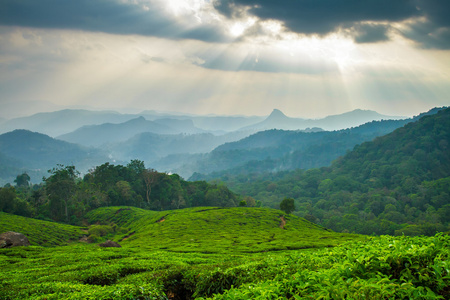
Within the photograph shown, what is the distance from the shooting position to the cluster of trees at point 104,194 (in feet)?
226

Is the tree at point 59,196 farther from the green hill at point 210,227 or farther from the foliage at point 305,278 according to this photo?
the foliage at point 305,278

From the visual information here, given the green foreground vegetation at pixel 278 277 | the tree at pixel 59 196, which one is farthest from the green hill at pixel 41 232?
the tree at pixel 59 196

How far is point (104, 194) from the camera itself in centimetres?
8106

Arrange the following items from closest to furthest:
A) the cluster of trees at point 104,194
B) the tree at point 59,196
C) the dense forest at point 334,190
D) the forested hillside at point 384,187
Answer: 1. the cluster of trees at point 104,194
2. the tree at point 59,196
3. the dense forest at point 334,190
4. the forested hillside at point 384,187

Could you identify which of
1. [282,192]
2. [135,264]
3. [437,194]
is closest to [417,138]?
[437,194]

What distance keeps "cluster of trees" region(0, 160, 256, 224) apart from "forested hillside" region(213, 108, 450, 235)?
41255mm

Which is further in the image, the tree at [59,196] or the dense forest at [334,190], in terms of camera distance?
the dense forest at [334,190]

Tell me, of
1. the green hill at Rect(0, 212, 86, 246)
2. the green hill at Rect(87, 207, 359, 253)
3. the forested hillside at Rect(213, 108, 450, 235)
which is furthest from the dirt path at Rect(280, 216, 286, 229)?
the green hill at Rect(0, 212, 86, 246)

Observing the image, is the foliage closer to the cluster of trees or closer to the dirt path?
the dirt path

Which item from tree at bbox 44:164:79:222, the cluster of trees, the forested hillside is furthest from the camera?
the forested hillside

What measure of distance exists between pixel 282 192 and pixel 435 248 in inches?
6370

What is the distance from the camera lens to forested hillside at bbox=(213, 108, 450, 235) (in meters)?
96.4

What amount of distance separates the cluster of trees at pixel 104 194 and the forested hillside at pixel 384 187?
41255 mm

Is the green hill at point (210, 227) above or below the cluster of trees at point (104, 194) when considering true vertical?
below
